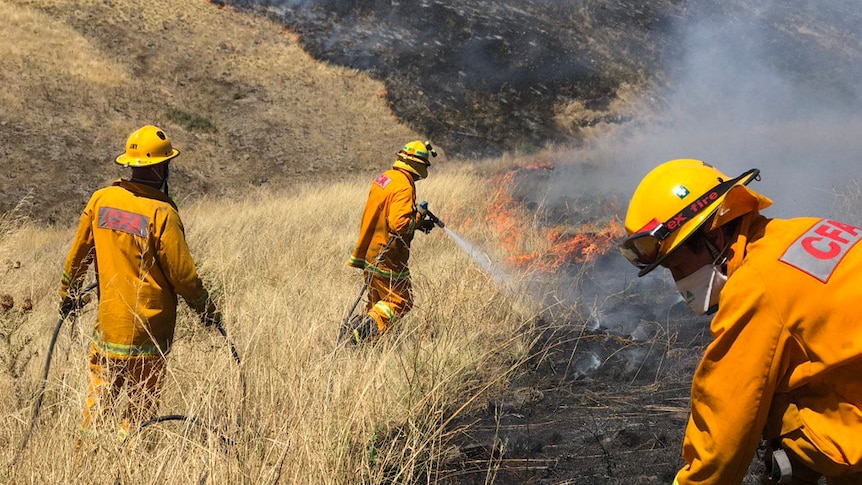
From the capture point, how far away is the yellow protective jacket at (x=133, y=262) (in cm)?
331

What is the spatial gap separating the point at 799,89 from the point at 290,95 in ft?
57.4

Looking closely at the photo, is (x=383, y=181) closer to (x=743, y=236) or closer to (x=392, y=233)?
(x=392, y=233)

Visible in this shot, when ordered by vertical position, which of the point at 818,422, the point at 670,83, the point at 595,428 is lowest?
the point at 670,83

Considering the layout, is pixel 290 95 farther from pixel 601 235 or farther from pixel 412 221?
pixel 412 221

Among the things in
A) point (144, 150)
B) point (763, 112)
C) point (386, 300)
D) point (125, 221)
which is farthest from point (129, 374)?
point (763, 112)

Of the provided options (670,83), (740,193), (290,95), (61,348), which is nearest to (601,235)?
(61,348)

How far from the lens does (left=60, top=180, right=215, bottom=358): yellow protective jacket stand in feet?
10.8

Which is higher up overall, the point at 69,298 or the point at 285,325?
the point at 69,298

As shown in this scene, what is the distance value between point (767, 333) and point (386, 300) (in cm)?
370

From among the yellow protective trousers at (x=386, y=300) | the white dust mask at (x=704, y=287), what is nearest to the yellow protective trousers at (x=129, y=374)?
the yellow protective trousers at (x=386, y=300)

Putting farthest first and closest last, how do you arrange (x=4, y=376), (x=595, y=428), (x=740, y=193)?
(x=595, y=428) → (x=4, y=376) → (x=740, y=193)

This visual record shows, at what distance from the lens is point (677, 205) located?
1720mm

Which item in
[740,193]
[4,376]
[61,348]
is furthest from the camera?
[61,348]

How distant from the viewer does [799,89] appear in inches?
800
